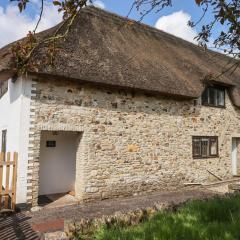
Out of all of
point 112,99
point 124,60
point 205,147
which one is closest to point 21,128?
point 112,99

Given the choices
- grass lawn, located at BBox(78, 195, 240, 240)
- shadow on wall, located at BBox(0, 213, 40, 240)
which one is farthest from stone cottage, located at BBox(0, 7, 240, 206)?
grass lawn, located at BBox(78, 195, 240, 240)

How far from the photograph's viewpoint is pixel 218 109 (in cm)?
1329

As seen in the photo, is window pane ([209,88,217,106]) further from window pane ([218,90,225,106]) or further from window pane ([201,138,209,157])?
window pane ([201,138,209,157])

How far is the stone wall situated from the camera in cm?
865

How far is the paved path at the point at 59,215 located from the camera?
5.98 meters

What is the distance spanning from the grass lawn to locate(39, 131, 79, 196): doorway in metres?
5.42

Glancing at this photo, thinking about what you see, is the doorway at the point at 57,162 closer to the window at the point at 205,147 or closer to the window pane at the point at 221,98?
the window at the point at 205,147

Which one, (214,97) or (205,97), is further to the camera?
(214,97)

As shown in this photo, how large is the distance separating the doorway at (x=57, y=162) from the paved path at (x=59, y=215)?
196 cm

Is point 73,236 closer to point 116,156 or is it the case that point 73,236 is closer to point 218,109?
point 116,156

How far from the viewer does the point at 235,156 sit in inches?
575

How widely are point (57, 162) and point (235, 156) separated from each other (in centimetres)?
948

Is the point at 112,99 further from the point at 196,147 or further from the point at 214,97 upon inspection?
the point at 214,97

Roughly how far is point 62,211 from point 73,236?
2.94m
